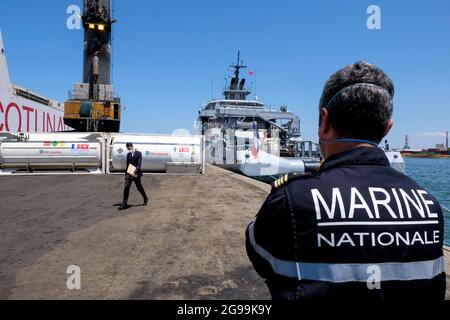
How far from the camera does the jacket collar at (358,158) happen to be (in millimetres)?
1319

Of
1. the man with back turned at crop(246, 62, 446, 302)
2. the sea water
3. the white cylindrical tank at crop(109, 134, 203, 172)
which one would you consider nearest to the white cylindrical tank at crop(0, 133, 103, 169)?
the white cylindrical tank at crop(109, 134, 203, 172)

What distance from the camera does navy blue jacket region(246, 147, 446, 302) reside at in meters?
1.19

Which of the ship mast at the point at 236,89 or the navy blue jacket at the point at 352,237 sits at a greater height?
the ship mast at the point at 236,89

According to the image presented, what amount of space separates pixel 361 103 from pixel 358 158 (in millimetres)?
246

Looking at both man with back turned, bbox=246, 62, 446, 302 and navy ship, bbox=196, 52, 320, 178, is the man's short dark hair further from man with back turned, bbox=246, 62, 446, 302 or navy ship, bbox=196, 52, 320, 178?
navy ship, bbox=196, 52, 320, 178

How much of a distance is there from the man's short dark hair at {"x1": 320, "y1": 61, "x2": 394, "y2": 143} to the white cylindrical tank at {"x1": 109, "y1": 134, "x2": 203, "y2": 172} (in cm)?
1632

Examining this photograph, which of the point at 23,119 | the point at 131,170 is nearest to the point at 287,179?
the point at 131,170

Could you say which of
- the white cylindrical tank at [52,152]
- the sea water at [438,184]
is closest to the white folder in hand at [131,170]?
the sea water at [438,184]

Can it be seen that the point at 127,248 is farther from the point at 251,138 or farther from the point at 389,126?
the point at 251,138

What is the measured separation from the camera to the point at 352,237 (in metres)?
1.19

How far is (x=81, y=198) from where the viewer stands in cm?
997

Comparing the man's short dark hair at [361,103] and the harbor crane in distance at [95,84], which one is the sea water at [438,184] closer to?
the man's short dark hair at [361,103]

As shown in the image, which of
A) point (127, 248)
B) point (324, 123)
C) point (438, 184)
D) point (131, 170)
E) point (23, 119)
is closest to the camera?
point (324, 123)
